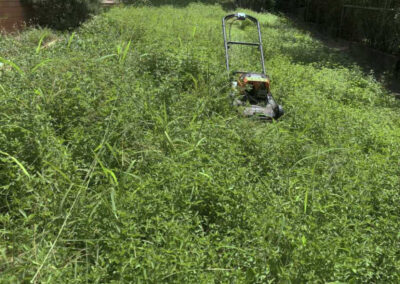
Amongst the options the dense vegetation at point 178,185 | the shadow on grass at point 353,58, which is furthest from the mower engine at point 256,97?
the shadow on grass at point 353,58

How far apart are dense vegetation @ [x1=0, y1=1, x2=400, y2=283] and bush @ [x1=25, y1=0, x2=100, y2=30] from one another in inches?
165

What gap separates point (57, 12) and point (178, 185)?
7.41 metres

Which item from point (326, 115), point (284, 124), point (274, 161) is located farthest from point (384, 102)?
point (274, 161)

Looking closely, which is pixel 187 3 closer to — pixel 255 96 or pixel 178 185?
pixel 255 96

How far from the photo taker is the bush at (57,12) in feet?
27.7

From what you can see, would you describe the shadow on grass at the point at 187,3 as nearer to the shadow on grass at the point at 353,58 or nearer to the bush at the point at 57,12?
the shadow on grass at the point at 353,58

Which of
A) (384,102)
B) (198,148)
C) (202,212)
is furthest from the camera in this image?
(384,102)

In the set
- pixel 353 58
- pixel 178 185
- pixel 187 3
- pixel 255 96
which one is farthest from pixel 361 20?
pixel 178 185

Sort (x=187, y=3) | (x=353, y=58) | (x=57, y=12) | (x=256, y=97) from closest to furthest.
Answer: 1. (x=256, y=97)
2. (x=57, y=12)
3. (x=353, y=58)
4. (x=187, y=3)

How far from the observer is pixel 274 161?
11.4 ft

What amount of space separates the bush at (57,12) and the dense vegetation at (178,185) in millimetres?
4198

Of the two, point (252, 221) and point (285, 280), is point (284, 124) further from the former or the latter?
point (285, 280)

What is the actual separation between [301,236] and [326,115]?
2.56 m

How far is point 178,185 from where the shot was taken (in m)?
2.84
